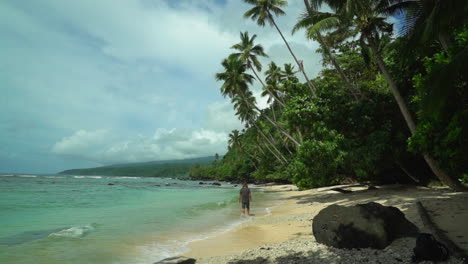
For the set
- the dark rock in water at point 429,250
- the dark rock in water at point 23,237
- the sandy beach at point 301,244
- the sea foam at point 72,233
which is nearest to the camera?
the dark rock in water at point 429,250

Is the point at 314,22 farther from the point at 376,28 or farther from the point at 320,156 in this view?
the point at 320,156

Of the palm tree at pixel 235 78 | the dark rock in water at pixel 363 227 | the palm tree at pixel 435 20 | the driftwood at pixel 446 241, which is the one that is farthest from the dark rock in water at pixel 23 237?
the palm tree at pixel 235 78

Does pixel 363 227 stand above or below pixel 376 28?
below

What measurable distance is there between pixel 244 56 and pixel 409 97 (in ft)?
56.3

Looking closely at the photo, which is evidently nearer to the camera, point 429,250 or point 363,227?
point 429,250

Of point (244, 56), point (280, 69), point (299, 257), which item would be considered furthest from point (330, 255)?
point (280, 69)

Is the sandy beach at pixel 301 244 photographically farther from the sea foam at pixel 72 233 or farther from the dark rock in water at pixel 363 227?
the sea foam at pixel 72 233

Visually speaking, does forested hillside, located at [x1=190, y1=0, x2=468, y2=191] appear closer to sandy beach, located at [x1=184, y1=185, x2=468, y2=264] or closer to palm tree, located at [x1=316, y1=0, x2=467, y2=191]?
palm tree, located at [x1=316, y1=0, x2=467, y2=191]

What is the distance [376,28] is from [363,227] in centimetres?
1184

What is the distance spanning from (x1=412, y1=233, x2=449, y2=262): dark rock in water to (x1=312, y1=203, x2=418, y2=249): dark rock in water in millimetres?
911

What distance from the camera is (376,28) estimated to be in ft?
44.8

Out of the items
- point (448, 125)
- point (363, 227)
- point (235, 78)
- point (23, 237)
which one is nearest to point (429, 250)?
point (363, 227)

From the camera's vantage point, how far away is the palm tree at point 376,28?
10891mm

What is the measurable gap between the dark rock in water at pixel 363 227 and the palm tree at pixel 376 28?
254 inches
